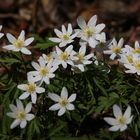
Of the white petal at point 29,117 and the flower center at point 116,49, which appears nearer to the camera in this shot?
the white petal at point 29,117

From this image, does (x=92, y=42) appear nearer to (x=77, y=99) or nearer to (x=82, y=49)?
(x=82, y=49)

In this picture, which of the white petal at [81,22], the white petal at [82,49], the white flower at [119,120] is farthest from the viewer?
the white petal at [81,22]

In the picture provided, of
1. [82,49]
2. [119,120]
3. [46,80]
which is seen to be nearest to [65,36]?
[82,49]

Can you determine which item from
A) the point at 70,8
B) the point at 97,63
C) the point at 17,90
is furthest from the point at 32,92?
the point at 70,8

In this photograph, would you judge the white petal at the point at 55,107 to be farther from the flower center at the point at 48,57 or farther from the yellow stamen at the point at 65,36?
the yellow stamen at the point at 65,36

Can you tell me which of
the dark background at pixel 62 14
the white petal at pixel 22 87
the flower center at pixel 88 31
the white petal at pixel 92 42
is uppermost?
the dark background at pixel 62 14

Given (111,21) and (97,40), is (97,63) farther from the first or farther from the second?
(111,21)

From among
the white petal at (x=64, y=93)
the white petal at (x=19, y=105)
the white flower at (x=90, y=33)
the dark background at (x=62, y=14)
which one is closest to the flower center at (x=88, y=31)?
the white flower at (x=90, y=33)
